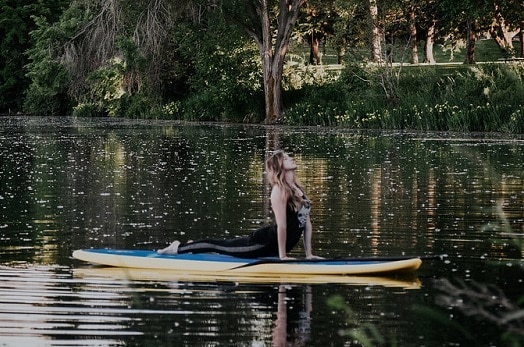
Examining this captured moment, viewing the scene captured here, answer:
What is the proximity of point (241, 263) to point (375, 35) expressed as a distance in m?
35.1

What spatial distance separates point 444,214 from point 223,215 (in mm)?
3081

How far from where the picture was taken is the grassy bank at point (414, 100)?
130ft

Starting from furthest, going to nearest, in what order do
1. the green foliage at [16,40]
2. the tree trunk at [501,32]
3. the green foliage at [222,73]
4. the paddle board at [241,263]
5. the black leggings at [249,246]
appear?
the green foliage at [16,40] < the green foliage at [222,73] < the tree trunk at [501,32] < the black leggings at [249,246] < the paddle board at [241,263]

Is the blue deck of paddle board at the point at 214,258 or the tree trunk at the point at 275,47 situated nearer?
the blue deck of paddle board at the point at 214,258

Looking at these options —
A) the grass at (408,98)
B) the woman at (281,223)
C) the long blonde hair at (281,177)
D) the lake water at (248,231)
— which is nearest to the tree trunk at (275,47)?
the grass at (408,98)

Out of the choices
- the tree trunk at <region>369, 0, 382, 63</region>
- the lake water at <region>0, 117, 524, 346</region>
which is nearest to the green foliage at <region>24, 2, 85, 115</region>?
the tree trunk at <region>369, 0, 382, 63</region>

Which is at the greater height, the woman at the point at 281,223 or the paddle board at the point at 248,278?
the woman at the point at 281,223

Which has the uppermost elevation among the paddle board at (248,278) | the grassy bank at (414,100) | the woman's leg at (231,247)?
the grassy bank at (414,100)

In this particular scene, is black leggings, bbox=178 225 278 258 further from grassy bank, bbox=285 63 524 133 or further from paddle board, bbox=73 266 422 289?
grassy bank, bbox=285 63 524 133

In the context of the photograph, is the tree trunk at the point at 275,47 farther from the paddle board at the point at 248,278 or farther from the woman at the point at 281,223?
the paddle board at the point at 248,278

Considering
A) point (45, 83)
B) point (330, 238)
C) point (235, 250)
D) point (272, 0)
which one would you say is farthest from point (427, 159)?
point (45, 83)

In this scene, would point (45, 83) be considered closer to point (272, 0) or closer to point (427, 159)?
point (272, 0)

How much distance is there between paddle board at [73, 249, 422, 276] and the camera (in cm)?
1190

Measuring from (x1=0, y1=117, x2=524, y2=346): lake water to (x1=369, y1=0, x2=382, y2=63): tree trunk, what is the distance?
1169 cm
